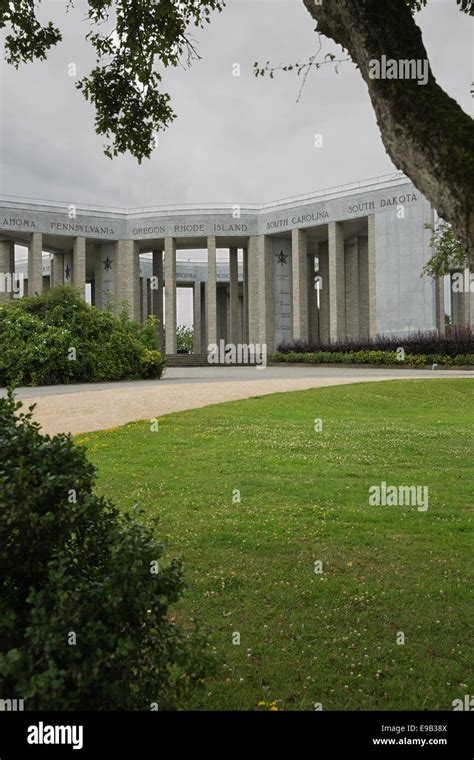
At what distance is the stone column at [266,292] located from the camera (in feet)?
151

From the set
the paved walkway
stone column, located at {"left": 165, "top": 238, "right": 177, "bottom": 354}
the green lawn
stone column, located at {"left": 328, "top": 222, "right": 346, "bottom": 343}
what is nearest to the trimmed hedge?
stone column, located at {"left": 328, "top": 222, "right": 346, "bottom": 343}

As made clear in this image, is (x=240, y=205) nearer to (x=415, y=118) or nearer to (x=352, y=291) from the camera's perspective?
(x=352, y=291)

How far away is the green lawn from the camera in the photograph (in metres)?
3.79

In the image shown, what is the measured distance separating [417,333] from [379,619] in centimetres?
3484

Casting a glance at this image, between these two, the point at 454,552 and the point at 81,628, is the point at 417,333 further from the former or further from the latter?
the point at 81,628

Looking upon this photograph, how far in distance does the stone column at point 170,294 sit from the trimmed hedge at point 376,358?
11.4m

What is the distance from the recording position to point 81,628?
2443 millimetres

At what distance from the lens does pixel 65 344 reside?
22.3 metres

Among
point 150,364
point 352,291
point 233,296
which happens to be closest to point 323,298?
point 352,291

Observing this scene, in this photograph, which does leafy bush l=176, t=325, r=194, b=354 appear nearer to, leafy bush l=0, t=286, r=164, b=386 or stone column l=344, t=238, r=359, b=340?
stone column l=344, t=238, r=359, b=340

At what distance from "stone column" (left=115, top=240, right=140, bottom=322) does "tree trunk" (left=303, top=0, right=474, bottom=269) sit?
44644 mm

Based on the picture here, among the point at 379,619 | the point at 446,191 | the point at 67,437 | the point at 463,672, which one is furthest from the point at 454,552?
the point at 67,437

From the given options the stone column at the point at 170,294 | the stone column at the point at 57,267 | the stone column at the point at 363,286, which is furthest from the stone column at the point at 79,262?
the stone column at the point at 363,286
